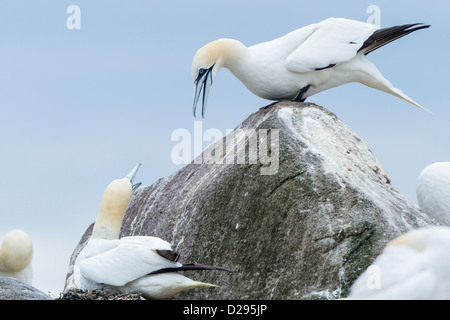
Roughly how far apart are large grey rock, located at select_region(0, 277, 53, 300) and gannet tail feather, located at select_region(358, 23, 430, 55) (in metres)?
4.72

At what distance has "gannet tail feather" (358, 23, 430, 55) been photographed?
1041 centimetres

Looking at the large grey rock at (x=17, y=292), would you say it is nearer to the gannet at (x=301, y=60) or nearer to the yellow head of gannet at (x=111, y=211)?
the yellow head of gannet at (x=111, y=211)

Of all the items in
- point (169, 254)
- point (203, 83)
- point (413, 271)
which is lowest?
point (169, 254)

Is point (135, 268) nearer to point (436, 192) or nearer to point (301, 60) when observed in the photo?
point (301, 60)

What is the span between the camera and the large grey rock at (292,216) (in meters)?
8.02

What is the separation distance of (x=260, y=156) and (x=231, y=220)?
71 cm

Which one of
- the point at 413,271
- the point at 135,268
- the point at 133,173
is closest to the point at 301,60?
the point at 133,173

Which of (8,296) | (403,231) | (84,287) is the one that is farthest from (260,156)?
(8,296)

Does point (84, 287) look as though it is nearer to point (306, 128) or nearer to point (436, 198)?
point (306, 128)

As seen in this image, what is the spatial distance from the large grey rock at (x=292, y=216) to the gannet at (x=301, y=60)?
87 centimetres

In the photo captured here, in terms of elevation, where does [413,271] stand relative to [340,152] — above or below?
below

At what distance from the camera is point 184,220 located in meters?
9.12

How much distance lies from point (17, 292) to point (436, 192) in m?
5.34

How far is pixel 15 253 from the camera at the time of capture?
12922 millimetres
